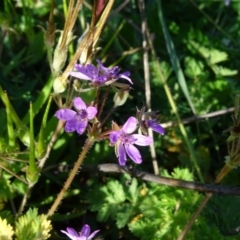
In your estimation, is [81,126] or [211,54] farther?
[211,54]

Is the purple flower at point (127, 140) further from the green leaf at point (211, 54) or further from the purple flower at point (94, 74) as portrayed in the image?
the green leaf at point (211, 54)

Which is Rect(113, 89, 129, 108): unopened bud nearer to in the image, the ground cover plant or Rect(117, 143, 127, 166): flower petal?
the ground cover plant

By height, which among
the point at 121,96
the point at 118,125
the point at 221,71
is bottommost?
the point at 221,71

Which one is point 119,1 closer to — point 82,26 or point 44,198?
point 82,26

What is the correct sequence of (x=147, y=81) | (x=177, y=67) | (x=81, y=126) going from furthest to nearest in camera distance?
(x=177, y=67)
(x=147, y=81)
(x=81, y=126)

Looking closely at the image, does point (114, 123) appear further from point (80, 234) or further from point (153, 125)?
point (80, 234)

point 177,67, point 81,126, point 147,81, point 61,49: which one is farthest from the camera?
point 177,67

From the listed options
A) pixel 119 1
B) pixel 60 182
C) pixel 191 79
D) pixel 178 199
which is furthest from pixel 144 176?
pixel 119 1

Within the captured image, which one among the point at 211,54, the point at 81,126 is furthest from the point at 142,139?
the point at 211,54
